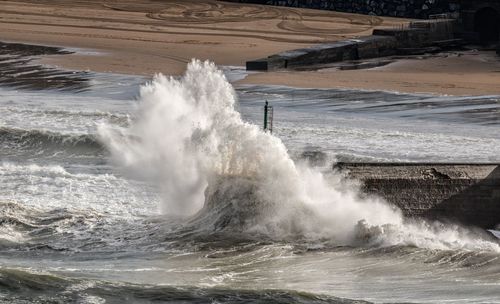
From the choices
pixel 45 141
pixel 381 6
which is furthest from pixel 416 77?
pixel 381 6

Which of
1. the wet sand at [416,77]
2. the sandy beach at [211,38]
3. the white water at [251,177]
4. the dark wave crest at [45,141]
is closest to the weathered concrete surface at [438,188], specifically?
the white water at [251,177]

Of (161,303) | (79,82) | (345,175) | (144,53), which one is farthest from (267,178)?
(144,53)

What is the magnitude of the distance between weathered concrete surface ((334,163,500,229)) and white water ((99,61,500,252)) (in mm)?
216

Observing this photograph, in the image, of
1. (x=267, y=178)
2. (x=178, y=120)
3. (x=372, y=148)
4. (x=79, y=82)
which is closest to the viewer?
(x=267, y=178)

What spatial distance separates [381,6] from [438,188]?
27.1 m

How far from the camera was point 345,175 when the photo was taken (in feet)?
61.0

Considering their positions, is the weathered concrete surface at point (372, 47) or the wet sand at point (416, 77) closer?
the wet sand at point (416, 77)

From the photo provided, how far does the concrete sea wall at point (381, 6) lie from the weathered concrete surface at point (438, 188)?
2541 cm

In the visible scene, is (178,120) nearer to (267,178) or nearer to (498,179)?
(267,178)

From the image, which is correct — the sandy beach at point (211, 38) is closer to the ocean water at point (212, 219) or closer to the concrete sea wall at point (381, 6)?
the concrete sea wall at point (381, 6)

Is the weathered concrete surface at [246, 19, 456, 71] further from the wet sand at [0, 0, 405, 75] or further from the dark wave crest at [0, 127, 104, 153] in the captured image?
the dark wave crest at [0, 127, 104, 153]

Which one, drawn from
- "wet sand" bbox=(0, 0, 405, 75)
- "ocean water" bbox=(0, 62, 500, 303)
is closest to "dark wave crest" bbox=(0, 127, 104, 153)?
"ocean water" bbox=(0, 62, 500, 303)

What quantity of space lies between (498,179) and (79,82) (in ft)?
50.9

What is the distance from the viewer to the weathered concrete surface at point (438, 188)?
722 inches
